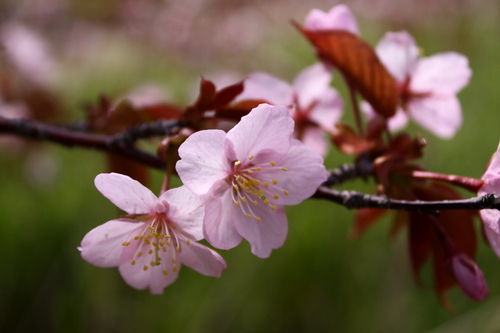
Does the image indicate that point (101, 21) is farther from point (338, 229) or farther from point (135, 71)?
point (338, 229)

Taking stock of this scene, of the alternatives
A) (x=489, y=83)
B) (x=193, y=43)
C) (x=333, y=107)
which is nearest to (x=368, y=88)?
(x=333, y=107)

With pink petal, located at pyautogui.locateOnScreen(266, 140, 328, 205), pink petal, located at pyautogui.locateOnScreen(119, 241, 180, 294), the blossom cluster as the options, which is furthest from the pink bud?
pink petal, located at pyautogui.locateOnScreen(119, 241, 180, 294)

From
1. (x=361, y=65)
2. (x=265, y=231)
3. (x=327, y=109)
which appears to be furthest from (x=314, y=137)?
(x=265, y=231)

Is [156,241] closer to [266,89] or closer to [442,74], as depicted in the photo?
[266,89]

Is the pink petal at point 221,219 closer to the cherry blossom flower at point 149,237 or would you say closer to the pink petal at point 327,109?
the cherry blossom flower at point 149,237


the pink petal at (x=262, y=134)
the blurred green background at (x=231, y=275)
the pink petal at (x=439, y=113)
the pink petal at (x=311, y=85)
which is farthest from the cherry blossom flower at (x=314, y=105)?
the blurred green background at (x=231, y=275)

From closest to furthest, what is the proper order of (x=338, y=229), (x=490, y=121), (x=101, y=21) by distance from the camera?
(x=338, y=229) → (x=490, y=121) → (x=101, y=21)
